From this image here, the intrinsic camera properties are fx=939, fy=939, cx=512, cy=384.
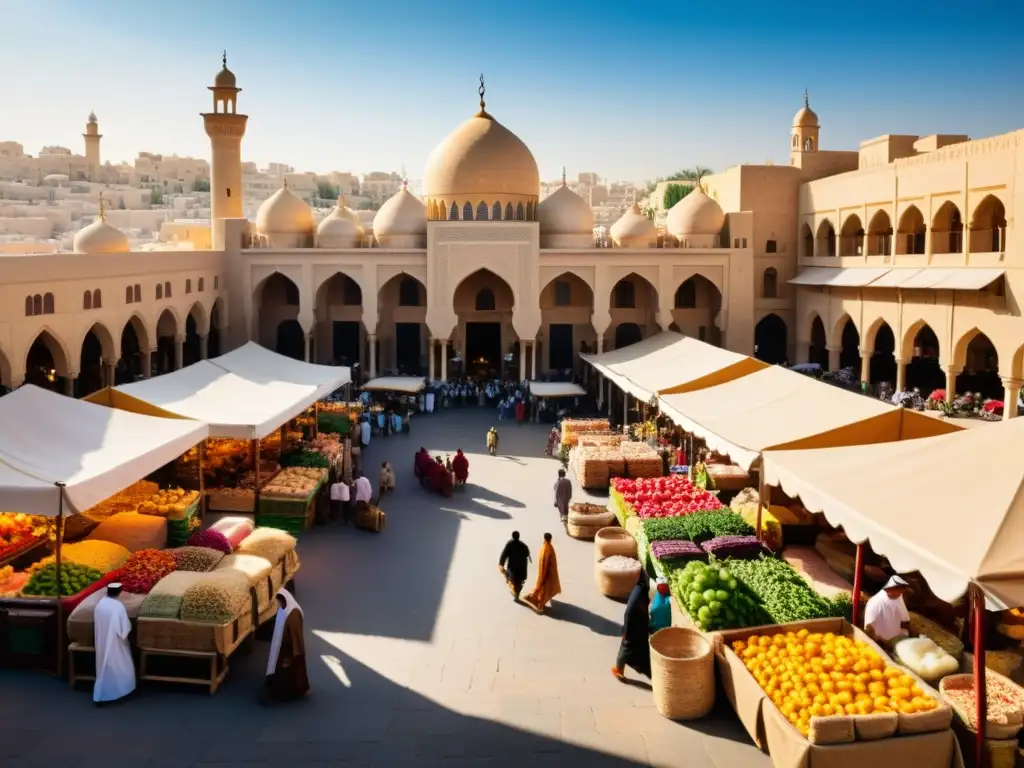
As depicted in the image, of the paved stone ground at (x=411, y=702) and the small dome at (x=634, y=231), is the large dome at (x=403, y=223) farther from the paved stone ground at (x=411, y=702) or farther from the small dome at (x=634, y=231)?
the paved stone ground at (x=411, y=702)

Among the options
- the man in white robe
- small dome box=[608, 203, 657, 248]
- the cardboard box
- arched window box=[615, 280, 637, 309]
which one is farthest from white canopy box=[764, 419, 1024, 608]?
arched window box=[615, 280, 637, 309]

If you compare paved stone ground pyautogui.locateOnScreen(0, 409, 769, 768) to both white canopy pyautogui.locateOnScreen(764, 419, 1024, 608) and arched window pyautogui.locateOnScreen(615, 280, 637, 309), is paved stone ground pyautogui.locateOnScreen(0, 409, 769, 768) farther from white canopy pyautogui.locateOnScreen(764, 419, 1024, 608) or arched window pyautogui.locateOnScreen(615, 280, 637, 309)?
arched window pyautogui.locateOnScreen(615, 280, 637, 309)

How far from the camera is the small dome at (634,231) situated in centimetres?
2853

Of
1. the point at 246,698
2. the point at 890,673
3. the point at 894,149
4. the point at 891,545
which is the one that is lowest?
the point at 246,698

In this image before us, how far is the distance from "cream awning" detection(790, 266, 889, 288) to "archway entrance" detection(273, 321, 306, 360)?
15424 millimetres

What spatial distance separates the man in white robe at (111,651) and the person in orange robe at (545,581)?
3.99 m

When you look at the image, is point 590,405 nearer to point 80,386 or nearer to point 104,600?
point 80,386

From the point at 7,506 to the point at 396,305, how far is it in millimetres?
21598

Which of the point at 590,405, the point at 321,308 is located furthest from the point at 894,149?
the point at 321,308

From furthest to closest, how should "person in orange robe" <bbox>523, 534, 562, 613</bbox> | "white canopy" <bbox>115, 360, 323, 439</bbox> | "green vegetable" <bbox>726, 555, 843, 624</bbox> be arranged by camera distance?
Answer: "white canopy" <bbox>115, 360, 323, 439</bbox> < "person in orange robe" <bbox>523, 534, 562, 613</bbox> < "green vegetable" <bbox>726, 555, 843, 624</bbox>

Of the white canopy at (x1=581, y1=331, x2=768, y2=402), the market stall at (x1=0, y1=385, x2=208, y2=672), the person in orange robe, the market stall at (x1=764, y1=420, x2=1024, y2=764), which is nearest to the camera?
the market stall at (x1=764, y1=420, x2=1024, y2=764)

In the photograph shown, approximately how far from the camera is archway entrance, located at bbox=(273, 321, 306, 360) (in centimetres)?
2956

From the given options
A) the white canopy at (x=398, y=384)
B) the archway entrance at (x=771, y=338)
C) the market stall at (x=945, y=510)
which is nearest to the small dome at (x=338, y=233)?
the white canopy at (x=398, y=384)

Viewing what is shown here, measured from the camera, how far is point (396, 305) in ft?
96.5
